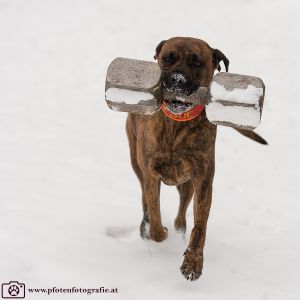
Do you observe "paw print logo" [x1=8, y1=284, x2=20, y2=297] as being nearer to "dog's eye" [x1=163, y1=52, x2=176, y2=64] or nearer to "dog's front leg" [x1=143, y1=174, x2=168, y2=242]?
"dog's front leg" [x1=143, y1=174, x2=168, y2=242]

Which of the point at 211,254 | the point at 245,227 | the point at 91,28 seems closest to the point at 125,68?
the point at 211,254

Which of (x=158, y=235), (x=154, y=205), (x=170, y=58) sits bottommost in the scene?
(x=158, y=235)

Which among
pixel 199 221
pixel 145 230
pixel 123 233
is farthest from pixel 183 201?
pixel 199 221

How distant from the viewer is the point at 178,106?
13.5ft

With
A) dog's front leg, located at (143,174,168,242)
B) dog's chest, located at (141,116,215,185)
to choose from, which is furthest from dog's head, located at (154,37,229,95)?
dog's front leg, located at (143,174,168,242)

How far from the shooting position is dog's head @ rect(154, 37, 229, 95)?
3987mm

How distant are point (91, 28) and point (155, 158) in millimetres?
A: 7821

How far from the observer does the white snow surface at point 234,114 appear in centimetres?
376

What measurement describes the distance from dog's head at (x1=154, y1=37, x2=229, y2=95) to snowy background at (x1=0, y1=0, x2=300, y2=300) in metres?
1.59

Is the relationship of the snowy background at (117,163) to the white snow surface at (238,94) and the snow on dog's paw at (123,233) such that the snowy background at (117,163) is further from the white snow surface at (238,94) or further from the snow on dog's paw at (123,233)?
the white snow surface at (238,94)

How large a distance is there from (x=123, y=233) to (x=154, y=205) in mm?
691

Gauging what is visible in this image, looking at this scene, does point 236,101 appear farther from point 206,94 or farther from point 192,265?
point 192,265

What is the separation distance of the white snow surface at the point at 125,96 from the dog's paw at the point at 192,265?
1.32m

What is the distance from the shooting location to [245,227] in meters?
5.73
